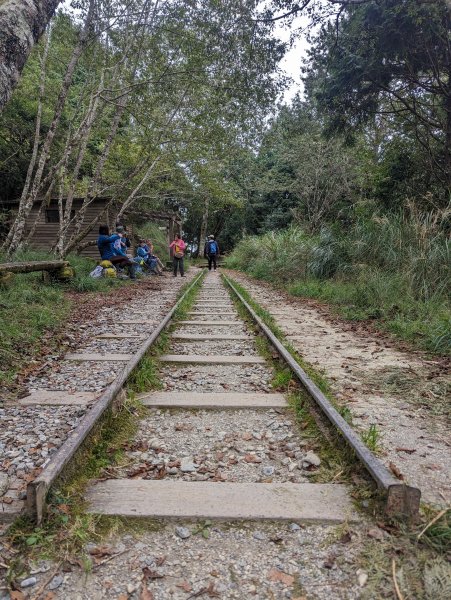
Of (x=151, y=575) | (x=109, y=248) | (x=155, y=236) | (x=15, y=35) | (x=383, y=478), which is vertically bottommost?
(x=151, y=575)

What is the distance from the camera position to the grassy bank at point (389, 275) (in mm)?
5730

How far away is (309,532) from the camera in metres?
1.77

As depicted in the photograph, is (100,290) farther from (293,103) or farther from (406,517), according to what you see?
(293,103)

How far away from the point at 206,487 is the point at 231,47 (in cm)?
1052

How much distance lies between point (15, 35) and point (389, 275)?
7.18 metres

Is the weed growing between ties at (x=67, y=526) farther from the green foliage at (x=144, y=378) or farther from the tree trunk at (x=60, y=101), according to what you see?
the tree trunk at (x=60, y=101)

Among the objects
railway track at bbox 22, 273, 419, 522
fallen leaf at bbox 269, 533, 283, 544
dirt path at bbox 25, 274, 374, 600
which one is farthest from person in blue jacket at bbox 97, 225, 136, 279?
fallen leaf at bbox 269, 533, 283, 544

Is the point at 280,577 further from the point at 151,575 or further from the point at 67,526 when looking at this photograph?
the point at 67,526

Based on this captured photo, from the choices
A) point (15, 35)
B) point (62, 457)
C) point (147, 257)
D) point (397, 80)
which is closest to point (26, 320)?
point (15, 35)

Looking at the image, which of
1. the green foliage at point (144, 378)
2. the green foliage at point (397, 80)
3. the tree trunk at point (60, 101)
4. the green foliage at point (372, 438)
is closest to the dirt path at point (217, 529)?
the green foliage at point (372, 438)

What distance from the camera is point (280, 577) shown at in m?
1.54

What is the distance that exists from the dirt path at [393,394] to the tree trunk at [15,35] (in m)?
4.73

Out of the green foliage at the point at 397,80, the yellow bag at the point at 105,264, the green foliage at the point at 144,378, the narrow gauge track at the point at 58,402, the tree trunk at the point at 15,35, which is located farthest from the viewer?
the yellow bag at the point at 105,264

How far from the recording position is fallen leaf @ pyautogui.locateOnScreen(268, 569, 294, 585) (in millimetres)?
1523
